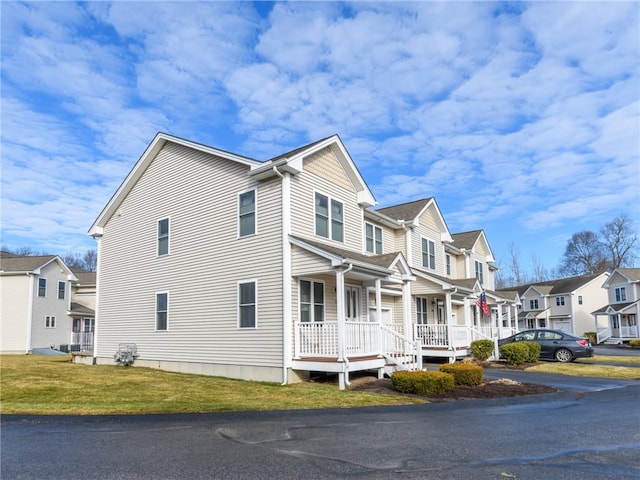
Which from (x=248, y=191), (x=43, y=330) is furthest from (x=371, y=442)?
(x=43, y=330)

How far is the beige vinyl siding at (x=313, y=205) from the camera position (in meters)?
Result: 15.4

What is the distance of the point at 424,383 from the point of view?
12.4 m

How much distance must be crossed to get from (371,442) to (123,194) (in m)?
17.4

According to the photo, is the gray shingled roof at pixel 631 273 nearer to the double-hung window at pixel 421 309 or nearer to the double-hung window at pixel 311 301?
the double-hung window at pixel 421 309

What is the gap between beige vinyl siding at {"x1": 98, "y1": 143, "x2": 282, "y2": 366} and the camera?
596 inches

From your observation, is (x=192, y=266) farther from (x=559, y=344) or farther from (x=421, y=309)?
(x=559, y=344)

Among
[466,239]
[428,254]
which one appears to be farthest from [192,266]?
[466,239]

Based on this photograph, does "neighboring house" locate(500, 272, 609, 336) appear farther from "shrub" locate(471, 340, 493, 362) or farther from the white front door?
the white front door

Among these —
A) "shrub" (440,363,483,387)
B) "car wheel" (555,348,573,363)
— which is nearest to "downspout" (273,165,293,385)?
"shrub" (440,363,483,387)

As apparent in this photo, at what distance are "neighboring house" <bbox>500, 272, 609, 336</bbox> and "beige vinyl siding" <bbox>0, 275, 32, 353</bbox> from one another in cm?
4977

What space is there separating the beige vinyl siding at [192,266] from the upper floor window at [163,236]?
Answer: 244 mm

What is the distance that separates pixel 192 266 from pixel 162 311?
2.43 meters

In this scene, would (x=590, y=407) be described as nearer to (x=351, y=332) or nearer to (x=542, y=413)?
(x=542, y=413)

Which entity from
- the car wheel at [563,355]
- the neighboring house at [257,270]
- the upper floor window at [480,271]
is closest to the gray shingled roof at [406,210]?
the neighboring house at [257,270]
